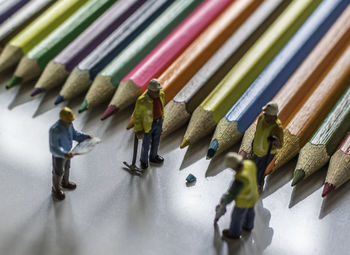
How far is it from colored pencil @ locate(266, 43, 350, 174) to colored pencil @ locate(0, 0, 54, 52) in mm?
1792

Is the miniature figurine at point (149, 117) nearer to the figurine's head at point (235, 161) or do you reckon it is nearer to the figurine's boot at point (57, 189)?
the figurine's boot at point (57, 189)

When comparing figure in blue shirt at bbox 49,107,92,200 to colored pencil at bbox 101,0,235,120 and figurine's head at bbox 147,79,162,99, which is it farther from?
colored pencil at bbox 101,0,235,120

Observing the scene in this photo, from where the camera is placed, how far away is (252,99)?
318 cm

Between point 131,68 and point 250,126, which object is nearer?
point 250,126

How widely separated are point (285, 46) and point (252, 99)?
47 cm

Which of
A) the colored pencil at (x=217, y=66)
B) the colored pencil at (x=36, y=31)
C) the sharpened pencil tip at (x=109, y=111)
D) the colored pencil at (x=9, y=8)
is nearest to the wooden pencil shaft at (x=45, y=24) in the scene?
the colored pencil at (x=36, y=31)

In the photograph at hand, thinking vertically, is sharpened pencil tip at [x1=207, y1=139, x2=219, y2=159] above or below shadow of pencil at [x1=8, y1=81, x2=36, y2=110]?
above

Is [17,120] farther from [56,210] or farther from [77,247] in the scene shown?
[77,247]

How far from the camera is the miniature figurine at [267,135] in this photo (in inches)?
109

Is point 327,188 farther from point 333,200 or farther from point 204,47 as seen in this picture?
point 204,47

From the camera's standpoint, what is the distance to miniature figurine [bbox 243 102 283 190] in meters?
2.77

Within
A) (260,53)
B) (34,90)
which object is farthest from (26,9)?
(260,53)

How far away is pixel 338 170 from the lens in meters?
2.89

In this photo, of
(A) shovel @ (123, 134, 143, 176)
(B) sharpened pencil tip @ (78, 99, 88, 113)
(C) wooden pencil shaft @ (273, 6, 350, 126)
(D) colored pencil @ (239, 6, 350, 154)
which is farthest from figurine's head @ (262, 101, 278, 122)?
(B) sharpened pencil tip @ (78, 99, 88, 113)
